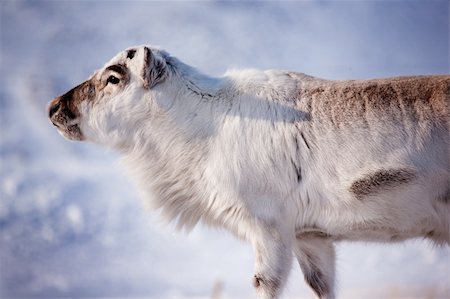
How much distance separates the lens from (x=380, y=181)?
22.9 feet

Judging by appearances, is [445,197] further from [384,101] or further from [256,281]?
[256,281]

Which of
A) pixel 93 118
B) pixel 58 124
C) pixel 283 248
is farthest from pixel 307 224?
pixel 58 124

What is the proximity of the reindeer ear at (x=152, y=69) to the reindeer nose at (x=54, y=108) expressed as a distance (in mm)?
1381

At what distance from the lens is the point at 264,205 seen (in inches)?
284

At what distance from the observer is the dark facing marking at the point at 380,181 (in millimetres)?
6887

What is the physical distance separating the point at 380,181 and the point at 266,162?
1.38m

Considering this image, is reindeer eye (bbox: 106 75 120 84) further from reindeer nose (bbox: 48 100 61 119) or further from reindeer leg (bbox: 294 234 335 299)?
reindeer leg (bbox: 294 234 335 299)

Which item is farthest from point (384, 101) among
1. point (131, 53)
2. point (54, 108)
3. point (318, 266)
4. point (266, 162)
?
point (54, 108)

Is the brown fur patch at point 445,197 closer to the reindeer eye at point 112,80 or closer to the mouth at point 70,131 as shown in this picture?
the reindeer eye at point 112,80

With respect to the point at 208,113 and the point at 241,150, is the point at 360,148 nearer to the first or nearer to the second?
the point at 241,150

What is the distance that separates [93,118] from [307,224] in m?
3.32

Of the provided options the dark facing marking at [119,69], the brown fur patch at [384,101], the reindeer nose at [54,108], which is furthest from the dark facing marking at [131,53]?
the brown fur patch at [384,101]

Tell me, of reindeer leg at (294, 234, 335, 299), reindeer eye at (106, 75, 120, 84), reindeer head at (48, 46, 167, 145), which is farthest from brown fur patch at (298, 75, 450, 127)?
reindeer eye at (106, 75, 120, 84)

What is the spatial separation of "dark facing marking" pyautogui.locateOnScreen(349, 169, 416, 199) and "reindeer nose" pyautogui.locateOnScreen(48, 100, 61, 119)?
14.1 feet
